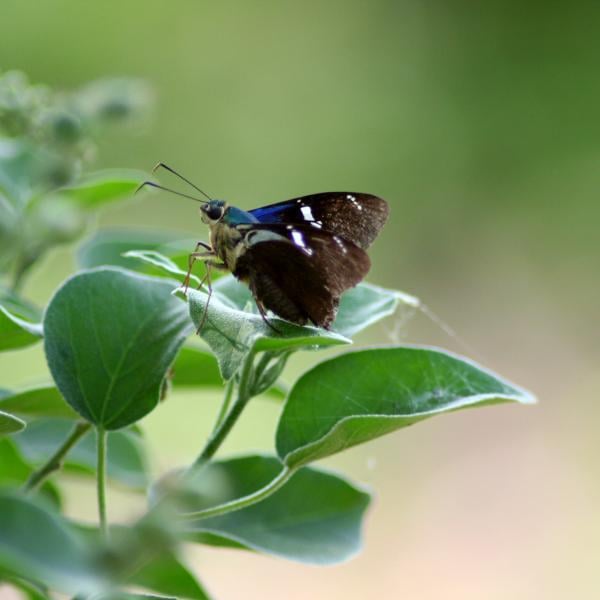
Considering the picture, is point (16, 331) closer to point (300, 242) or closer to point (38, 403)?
point (38, 403)

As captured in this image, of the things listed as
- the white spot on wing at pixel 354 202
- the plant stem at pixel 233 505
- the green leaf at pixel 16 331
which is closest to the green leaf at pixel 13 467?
the green leaf at pixel 16 331

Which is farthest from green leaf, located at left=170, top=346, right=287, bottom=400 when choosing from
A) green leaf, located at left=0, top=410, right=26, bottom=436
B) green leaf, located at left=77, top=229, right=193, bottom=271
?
green leaf, located at left=0, top=410, right=26, bottom=436

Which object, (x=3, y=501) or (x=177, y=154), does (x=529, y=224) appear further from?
(x=3, y=501)

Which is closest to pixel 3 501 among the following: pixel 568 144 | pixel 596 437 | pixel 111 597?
pixel 111 597

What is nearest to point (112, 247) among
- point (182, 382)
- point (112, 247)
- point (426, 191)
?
point (112, 247)

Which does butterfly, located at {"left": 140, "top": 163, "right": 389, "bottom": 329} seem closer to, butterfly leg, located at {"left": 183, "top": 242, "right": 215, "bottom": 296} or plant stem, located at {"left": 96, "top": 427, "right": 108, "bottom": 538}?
butterfly leg, located at {"left": 183, "top": 242, "right": 215, "bottom": 296}
